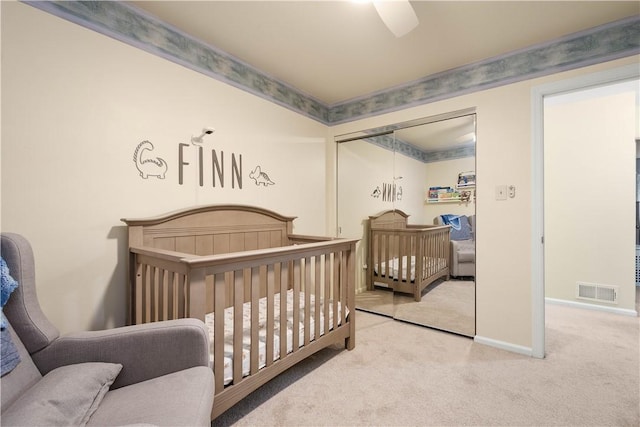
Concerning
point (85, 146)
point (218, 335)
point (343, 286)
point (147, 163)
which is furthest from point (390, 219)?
point (85, 146)

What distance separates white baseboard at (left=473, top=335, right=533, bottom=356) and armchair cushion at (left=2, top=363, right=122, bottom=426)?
244 centimetres

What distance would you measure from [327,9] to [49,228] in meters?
1.98

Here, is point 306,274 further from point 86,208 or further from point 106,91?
point 106,91

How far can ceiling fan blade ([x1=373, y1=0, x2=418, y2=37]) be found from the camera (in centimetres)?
131

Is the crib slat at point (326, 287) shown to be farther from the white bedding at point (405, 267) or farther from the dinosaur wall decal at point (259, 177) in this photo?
the white bedding at point (405, 267)

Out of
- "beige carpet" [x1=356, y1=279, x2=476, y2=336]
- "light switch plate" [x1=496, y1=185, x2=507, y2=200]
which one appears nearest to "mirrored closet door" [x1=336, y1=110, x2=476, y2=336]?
"beige carpet" [x1=356, y1=279, x2=476, y2=336]

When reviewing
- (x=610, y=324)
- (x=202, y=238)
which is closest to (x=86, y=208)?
(x=202, y=238)

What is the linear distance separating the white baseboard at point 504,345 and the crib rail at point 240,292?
3.48 feet

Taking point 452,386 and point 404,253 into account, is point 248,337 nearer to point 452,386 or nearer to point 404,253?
point 452,386

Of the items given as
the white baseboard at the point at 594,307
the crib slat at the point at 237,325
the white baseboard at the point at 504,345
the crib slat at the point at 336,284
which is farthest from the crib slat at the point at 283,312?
the white baseboard at the point at 594,307

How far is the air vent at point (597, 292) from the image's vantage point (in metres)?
2.88

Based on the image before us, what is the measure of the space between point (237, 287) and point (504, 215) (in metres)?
2.06

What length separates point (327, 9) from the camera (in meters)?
1.71

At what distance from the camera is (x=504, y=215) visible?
2180 mm
